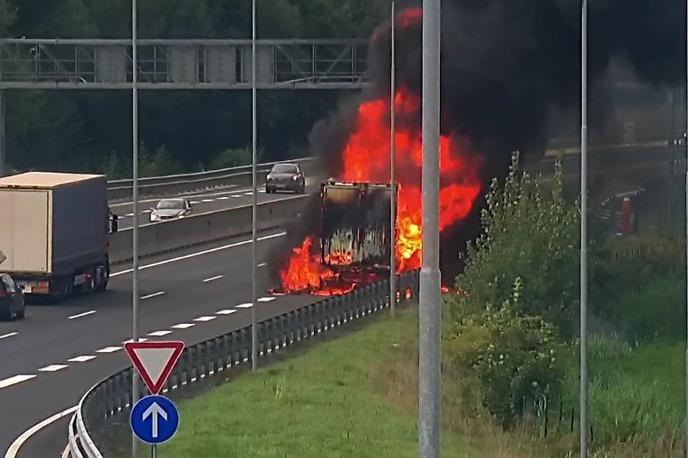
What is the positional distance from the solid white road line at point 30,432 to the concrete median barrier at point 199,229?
23.6 metres

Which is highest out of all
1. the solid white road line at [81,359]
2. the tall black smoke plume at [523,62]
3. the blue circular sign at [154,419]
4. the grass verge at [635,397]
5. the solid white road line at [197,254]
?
the tall black smoke plume at [523,62]

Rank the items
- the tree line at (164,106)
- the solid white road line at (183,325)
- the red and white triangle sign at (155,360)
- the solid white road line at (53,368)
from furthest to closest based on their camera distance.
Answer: the tree line at (164,106) < the solid white road line at (183,325) < the solid white road line at (53,368) < the red and white triangle sign at (155,360)

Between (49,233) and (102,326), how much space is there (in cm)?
438

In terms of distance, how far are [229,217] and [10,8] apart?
27.1m

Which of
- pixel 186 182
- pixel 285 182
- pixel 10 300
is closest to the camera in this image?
pixel 10 300

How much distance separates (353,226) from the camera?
1855 inches

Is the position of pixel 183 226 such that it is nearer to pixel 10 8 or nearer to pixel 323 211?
pixel 323 211

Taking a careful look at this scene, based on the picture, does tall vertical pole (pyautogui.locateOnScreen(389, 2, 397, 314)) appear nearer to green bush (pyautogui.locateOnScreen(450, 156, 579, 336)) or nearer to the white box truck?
the white box truck

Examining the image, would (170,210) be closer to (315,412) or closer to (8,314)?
→ (8,314)

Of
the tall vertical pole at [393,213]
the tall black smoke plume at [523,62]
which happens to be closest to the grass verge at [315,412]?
the tall vertical pole at [393,213]

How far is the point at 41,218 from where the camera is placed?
4469cm

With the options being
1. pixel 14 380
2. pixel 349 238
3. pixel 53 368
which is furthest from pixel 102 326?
pixel 349 238

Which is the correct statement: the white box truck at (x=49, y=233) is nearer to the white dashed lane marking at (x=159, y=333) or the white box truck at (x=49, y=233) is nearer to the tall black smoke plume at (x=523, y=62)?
the white dashed lane marking at (x=159, y=333)

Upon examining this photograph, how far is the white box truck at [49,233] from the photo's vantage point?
145 feet
